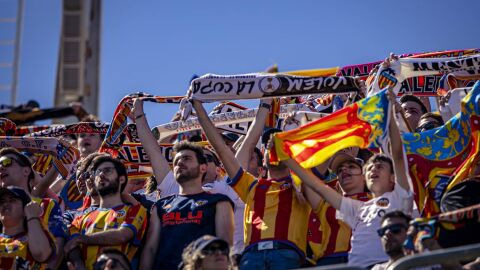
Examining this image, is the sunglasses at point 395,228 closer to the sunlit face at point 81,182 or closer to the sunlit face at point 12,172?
the sunlit face at point 81,182

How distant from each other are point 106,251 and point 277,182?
154cm

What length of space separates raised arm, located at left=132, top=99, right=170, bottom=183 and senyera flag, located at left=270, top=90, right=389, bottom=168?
1.53 metres

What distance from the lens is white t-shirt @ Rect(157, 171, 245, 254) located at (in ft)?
34.4

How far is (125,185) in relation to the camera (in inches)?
418

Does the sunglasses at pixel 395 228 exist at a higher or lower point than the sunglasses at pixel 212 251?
higher

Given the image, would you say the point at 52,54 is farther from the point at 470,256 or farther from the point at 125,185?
the point at 470,256

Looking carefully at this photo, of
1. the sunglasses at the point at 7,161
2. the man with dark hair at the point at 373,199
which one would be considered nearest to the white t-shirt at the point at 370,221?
the man with dark hair at the point at 373,199

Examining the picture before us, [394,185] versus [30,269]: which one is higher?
[394,185]

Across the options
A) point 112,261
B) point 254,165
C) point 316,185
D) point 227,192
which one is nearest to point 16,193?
point 112,261

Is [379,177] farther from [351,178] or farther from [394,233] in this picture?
[394,233]

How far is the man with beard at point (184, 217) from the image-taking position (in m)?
9.88

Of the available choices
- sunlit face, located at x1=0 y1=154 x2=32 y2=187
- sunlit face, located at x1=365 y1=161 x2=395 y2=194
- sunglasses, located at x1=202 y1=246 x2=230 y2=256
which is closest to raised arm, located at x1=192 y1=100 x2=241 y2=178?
sunlit face, located at x1=365 y1=161 x2=395 y2=194

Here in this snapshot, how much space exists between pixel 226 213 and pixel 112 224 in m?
0.97

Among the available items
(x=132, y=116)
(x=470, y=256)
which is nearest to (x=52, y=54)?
(x=132, y=116)
